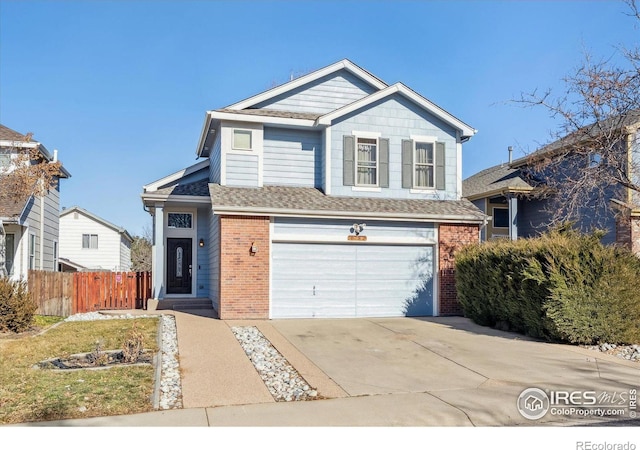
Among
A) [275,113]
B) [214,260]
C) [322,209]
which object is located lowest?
[214,260]

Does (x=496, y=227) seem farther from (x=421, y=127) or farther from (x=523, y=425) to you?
(x=523, y=425)

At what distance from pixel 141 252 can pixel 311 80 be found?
36300mm

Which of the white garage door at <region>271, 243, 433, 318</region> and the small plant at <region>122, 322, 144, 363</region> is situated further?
the white garage door at <region>271, 243, 433, 318</region>

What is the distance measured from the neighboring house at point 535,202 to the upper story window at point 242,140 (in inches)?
332

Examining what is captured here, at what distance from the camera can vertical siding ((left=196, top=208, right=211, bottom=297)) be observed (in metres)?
17.8

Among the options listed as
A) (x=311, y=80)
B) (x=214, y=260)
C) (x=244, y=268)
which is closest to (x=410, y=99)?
(x=311, y=80)

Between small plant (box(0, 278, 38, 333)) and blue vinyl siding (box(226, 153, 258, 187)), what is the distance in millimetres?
6274

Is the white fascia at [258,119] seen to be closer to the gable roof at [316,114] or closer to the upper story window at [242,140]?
the gable roof at [316,114]

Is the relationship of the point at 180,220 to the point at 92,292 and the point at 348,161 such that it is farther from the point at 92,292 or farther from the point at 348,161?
the point at 348,161

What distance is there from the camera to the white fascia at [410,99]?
16.3 m

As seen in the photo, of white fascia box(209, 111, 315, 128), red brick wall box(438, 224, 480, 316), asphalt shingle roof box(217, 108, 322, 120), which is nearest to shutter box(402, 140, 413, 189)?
red brick wall box(438, 224, 480, 316)

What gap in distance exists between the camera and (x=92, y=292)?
57.7 feet

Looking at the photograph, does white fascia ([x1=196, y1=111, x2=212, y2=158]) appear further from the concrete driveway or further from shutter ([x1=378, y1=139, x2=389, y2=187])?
the concrete driveway

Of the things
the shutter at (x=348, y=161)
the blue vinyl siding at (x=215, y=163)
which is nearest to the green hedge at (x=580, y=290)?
the shutter at (x=348, y=161)
